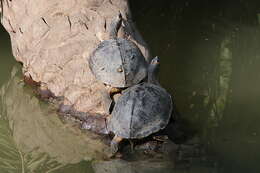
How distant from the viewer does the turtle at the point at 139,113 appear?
5.12 m

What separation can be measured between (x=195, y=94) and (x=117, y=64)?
119 cm

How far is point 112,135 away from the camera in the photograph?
545 centimetres

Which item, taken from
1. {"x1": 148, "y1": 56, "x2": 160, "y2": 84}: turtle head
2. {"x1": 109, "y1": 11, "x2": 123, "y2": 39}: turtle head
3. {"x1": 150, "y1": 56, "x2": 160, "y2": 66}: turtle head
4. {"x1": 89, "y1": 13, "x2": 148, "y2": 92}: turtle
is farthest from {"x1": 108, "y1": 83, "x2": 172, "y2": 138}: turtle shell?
{"x1": 109, "y1": 11, "x2": 123, "y2": 39}: turtle head

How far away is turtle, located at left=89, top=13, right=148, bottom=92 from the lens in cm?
567

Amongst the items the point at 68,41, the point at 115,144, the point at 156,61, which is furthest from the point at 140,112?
the point at 68,41

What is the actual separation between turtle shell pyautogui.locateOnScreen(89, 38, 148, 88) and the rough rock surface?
189 mm

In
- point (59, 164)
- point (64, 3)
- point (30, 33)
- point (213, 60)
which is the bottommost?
point (59, 164)

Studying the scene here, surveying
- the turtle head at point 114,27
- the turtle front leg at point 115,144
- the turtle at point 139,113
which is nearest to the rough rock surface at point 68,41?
the turtle head at point 114,27

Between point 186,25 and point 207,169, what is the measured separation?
3.80m

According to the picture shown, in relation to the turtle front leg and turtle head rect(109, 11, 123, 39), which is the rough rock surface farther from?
the turtle front leg

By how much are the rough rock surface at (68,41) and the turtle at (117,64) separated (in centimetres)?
18

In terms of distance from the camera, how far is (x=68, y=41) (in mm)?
6207

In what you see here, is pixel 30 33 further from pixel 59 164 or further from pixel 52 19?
pixel 59 164

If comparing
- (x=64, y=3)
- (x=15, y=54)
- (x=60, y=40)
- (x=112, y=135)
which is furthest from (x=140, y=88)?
(x=15, y=54)
